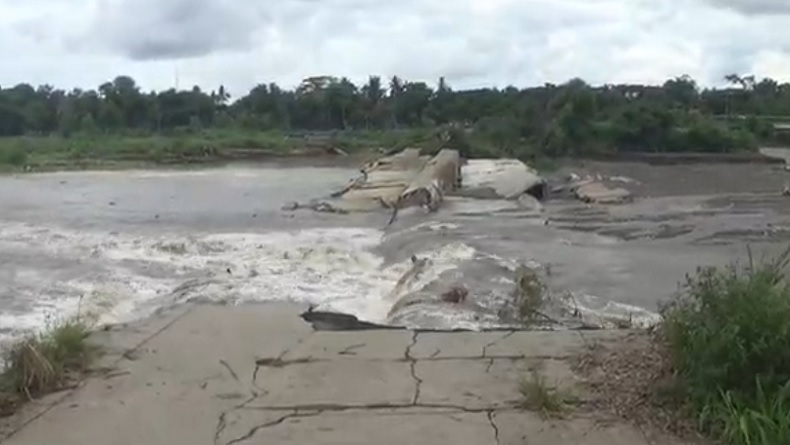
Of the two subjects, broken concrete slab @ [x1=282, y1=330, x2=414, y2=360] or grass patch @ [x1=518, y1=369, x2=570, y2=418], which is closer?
grass patch @ [x1=518, y1=369, x2=570, y2=418]

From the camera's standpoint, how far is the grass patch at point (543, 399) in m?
4.54

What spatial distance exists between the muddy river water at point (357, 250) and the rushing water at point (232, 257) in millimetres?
35

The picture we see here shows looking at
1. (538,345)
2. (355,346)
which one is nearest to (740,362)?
(538,345)

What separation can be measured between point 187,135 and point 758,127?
31.1 meters

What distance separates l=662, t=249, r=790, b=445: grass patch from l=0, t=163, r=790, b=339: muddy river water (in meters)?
3.34

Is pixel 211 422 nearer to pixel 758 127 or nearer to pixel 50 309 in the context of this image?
pixel 50 309

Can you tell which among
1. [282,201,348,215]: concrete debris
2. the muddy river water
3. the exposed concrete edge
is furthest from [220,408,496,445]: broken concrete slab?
[282,201,348,215]: concrete debris

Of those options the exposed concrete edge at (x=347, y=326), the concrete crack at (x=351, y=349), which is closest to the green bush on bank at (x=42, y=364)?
the concrete crack at (x=351, y=349)

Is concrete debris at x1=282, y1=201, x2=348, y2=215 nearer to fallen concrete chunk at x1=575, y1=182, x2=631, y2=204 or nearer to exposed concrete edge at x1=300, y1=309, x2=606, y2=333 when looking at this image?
fallen concrete chunk at x1=575, y1=182, x2=631, y2=204

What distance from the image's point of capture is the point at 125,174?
3919cm

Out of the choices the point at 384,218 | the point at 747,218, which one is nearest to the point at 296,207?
the point at 384,218

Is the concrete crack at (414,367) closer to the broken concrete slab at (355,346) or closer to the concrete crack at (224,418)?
the broken concrete slab at (355,346)

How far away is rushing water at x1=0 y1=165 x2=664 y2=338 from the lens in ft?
35.5

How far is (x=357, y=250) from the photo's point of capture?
606 inches
